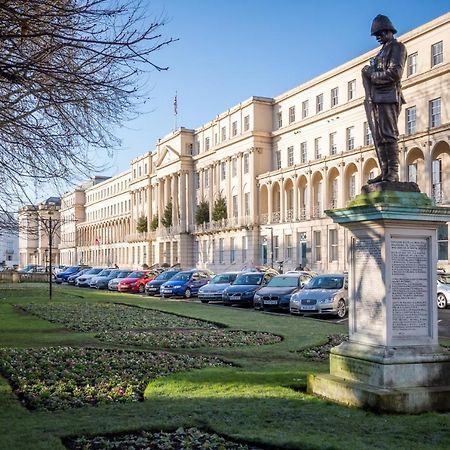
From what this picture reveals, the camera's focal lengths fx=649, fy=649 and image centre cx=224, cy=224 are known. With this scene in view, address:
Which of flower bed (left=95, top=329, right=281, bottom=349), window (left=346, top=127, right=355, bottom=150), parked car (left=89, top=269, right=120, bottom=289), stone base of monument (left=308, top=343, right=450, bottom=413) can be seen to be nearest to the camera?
stone base of monument (left=308, top=343, right=450, bottom=413)

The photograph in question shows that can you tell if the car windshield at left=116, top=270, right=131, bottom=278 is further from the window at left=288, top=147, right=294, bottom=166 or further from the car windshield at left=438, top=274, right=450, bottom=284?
the car windshield at left=438, top=274, right=450, bottom=284

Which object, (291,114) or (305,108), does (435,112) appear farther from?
Result: (291,114)

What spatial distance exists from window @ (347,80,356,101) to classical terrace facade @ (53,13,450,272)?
0.09m

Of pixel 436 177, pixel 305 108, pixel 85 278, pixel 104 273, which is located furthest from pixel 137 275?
pixel 305 108

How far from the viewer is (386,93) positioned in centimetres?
879

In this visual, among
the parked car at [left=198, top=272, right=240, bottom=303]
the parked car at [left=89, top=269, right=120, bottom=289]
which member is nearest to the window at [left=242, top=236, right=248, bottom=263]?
the parked car at [left=89, top=269, right=120, bottom=289]

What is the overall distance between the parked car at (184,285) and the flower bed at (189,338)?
63.8 feet

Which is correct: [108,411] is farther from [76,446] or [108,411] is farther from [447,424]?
[447,424]

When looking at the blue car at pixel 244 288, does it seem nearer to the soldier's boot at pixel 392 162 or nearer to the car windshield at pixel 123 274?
the car windshield at pixel 123 274

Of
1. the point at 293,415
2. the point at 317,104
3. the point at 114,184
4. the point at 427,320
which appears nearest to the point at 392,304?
the point at 427,320

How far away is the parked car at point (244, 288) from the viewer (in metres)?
29.3

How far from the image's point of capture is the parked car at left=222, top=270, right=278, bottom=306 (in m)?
29.3

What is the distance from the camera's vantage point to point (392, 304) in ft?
26.8

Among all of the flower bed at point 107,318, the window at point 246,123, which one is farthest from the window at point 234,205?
the flower bed at point 107,318
